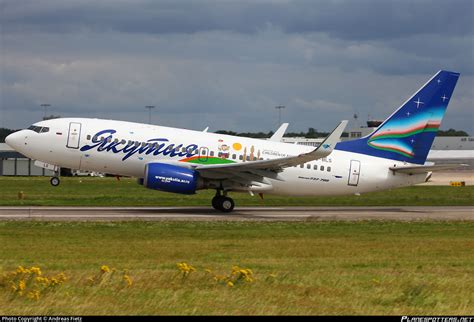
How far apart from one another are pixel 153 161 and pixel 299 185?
7062 millimetres

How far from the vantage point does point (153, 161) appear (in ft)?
122

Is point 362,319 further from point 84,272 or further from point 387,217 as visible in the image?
point 387,217

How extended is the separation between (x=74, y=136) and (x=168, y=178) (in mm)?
4750

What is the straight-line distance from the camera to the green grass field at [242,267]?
1463 cm

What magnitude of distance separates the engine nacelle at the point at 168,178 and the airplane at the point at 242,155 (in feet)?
0.14

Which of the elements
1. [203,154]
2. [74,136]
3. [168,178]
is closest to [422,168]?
[203,154]

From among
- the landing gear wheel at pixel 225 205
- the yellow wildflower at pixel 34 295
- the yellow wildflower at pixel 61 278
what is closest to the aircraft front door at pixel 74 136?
the landing gear wheel at pixel 225 205

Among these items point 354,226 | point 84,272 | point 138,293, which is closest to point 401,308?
point 138,293

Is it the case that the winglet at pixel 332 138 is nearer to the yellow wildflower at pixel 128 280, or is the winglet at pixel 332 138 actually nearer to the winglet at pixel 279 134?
the winglet at pixel 279 134

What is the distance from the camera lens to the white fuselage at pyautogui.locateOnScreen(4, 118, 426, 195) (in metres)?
37.0

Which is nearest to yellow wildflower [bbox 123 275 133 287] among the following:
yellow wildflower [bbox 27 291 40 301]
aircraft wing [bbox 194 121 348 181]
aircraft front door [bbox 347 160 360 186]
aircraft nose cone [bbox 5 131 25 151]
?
yellow wildflower [bbox 27 291 40 301]

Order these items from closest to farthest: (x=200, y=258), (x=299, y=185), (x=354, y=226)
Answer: (x=200, y=258), (x=354, y=226), (x=299, y=185)

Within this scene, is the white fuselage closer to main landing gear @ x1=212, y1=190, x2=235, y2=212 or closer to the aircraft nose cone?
the aircraft nose cone

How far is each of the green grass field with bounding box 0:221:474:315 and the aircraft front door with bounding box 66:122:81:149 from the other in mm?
7309
